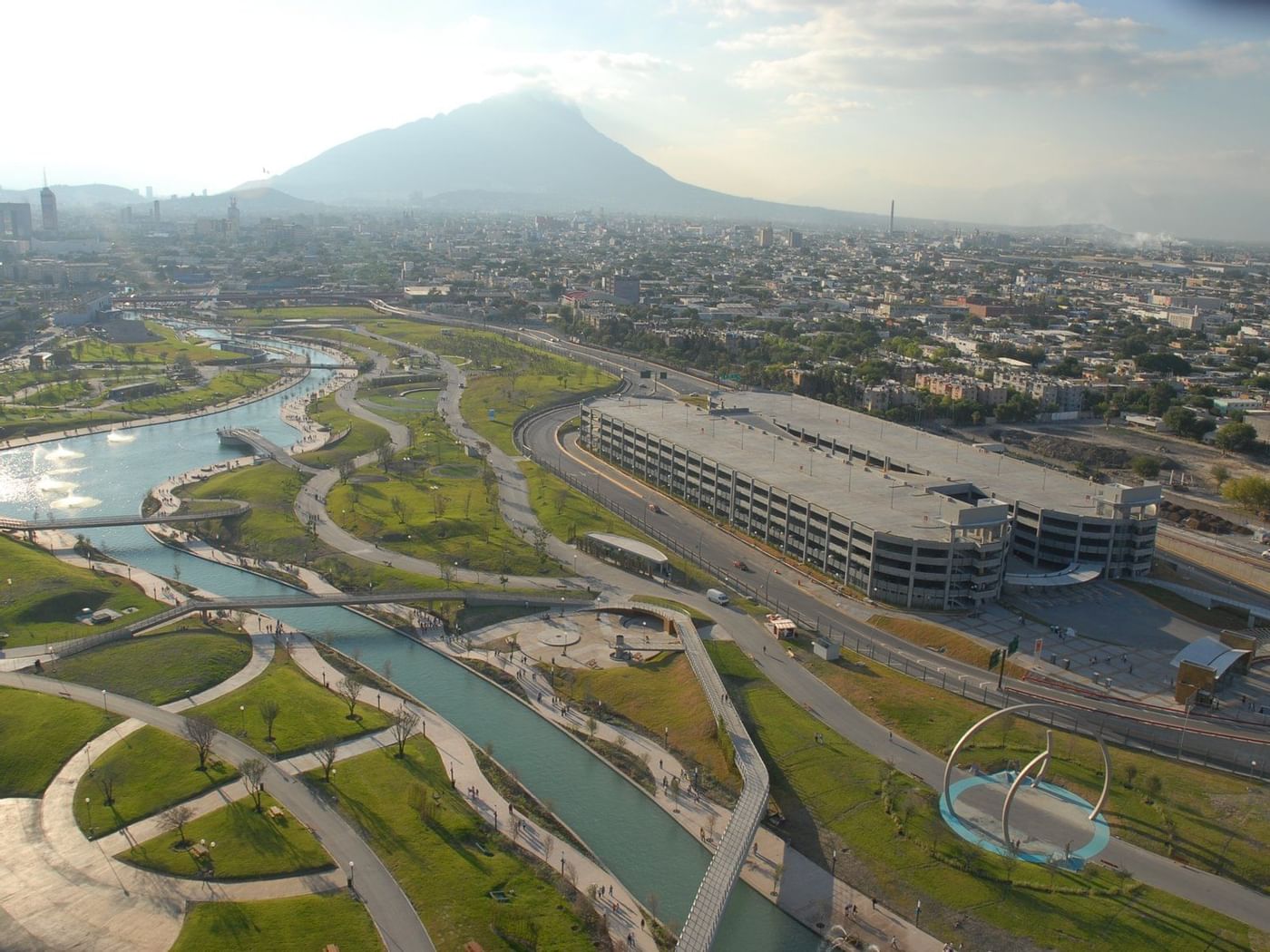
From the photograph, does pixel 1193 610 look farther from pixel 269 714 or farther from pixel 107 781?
pixel 107 781

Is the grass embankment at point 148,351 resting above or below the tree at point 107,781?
above

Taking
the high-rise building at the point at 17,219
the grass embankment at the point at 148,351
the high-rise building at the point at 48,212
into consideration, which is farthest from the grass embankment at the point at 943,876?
the high-rise building at the point at 48,212

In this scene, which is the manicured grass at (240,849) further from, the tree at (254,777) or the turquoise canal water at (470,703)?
the turquoise canal water at (470,703)

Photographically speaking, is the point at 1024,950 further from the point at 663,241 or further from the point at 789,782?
the point at 663,241

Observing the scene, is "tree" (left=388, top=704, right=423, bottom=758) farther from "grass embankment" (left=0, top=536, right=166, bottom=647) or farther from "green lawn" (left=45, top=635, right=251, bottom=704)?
"grass embankment" (left=0, top=536, right=166, bottom=647)

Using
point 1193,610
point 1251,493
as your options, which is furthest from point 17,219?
point 1193,610

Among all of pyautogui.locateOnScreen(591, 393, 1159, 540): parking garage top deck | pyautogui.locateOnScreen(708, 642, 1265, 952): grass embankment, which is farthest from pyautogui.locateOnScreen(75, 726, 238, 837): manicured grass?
pyautogui.locateOnScreen(591, 393, 1159, 540): parking garage top deck
